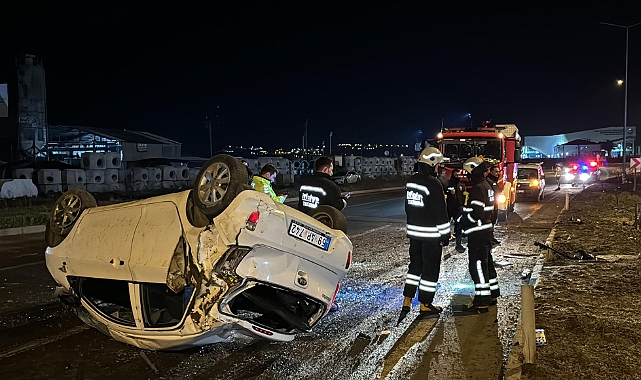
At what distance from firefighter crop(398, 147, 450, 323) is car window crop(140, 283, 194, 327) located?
2.81 meters

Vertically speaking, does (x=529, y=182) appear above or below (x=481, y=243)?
above

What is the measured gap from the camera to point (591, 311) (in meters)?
6.55

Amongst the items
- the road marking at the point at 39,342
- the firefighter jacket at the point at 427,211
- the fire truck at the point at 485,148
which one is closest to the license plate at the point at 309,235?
the firefighter jacket at the point at 427,211

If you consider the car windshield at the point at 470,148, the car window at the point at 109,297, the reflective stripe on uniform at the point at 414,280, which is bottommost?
the reflective stripe on uniform at the point at 414,280

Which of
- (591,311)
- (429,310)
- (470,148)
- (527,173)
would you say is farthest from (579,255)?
(527,173)

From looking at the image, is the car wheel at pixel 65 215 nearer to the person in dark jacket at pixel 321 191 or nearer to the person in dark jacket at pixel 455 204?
the person in dark jacket at pixel 321 191

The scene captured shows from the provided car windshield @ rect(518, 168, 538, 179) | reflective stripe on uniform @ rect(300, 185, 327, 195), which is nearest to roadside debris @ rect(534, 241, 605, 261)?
reflective stripe on uniform @ rect(300, 185, 327, 195)

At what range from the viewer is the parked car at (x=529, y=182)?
2353 centimetres

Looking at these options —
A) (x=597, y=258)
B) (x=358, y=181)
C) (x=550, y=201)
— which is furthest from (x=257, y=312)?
(x=358, y=181)

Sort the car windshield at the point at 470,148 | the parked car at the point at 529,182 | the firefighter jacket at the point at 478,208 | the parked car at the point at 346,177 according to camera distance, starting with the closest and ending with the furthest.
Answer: the firefighter jacket at the point at 478,208, the car windshield at the point at 470,148, the parked car at the point at 529,182, the parked car at the point at 346,177

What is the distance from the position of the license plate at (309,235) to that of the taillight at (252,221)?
1.06ft

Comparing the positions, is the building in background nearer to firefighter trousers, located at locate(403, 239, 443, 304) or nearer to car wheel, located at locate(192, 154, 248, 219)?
firefighter trousers, located at locate(403, 239, 443, 304)

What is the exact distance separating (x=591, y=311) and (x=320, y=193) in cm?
343

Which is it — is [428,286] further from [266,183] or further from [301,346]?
[266,183]
